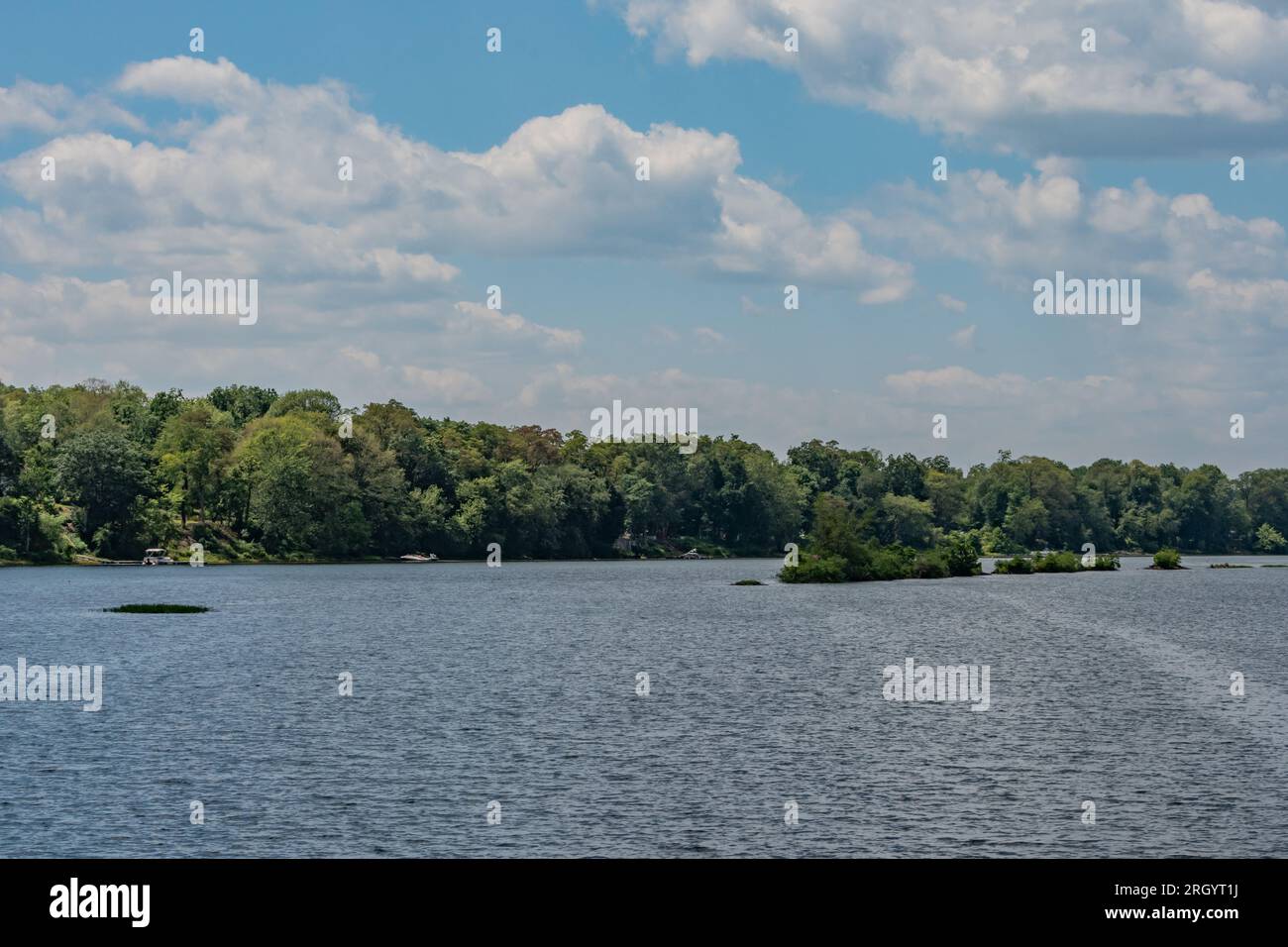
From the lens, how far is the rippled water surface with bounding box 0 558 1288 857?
A: 37594mm

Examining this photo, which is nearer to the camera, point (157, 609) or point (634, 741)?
point (634, 741)

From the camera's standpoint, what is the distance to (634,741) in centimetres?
5200

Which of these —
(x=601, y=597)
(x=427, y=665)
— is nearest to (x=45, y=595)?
(x=601, y=597)

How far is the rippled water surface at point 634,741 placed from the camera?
37594mm
